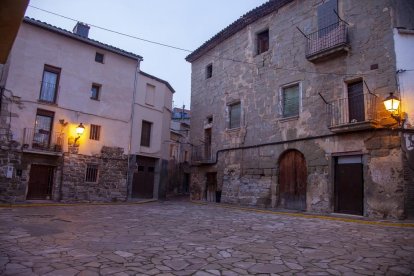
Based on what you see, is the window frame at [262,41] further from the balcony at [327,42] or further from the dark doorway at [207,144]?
the dark doorway at [207,144]

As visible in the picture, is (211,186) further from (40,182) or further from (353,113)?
(353,113)

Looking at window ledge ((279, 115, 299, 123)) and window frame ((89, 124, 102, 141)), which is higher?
window ledge ((279, 115, 299, 123))

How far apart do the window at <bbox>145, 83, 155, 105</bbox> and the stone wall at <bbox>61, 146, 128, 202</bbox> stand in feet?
12.3

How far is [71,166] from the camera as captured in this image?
50.7ft

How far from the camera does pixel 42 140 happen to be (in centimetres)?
1480

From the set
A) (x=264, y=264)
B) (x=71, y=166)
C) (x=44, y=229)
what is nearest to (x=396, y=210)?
(x=264, y=264)

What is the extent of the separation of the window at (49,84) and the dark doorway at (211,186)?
9208 millimetres

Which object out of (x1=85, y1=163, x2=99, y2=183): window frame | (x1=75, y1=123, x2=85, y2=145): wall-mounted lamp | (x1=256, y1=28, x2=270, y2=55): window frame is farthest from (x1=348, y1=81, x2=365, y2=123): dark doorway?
(x1=85, y1=163, x2=99, y2=183): window frame

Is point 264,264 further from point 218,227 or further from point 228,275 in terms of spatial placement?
point 218,227

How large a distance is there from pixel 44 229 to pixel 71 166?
9.33 metres

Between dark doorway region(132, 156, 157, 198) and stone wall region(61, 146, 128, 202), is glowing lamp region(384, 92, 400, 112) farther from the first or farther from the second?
dark doorway region(132, 156, 157, 198)

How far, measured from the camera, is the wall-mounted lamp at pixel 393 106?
385 inches

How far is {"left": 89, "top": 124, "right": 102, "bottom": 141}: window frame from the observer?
16.5m

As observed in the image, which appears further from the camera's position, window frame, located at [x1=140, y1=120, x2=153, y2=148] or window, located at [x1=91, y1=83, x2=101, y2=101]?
window frame, located at [x1=140, y1=120, x2=153, y2=148]
